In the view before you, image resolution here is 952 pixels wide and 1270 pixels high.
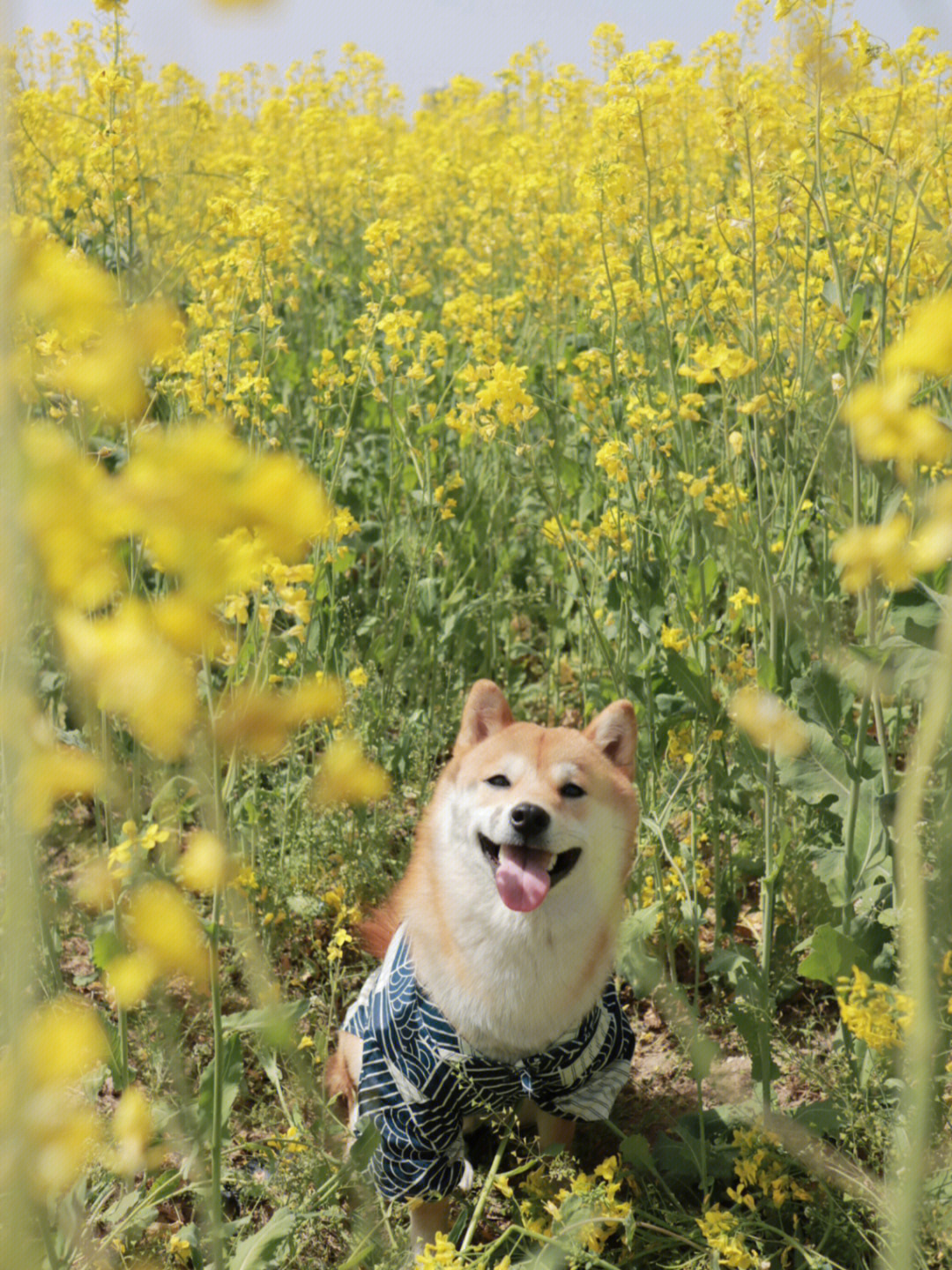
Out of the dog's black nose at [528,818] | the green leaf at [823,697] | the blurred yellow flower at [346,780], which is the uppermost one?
the blurred yellow flower at [346,780]

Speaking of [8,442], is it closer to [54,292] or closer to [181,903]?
[54,292]

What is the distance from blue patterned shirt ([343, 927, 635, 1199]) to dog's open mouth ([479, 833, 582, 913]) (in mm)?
303

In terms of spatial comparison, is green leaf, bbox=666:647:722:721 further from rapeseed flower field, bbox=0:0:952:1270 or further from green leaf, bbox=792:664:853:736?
green leaf, bbox=792:664:853:736

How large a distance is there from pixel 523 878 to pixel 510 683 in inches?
78.5

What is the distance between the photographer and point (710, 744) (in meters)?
2.60

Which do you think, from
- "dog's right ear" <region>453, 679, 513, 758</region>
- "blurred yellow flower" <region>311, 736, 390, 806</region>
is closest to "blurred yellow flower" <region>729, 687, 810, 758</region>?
"dog's right ear" <region>453, 679, 513, 758</region>

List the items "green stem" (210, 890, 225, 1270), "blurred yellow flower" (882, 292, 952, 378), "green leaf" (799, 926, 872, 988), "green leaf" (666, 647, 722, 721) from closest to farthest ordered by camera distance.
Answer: "blurred yellow flower" (882, 292, 952, 378), "green stem" (210, 890, 225, 1270), "green leaf" (799, 926, 872, 988), "green leaf" (666, 647, 722, 721)

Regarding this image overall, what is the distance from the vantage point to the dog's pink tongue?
2.10 m

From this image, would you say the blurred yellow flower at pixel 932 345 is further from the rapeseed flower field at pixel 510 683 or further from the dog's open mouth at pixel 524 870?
the dog's open mouth at pixel 524 870

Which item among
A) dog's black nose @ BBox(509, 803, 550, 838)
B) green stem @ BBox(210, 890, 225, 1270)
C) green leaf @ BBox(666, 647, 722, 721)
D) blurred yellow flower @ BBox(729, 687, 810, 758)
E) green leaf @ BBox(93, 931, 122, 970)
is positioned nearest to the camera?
green stem @ BBox(210, 890, 225, 1270)

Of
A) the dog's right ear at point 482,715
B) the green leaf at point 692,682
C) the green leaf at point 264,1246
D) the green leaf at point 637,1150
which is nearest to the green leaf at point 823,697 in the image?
the green leaf at point 692,682

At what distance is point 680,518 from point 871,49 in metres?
1.09

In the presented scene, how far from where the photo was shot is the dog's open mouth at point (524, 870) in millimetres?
2100

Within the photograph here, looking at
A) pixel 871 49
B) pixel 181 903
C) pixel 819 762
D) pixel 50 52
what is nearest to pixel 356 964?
pixel 819 762
